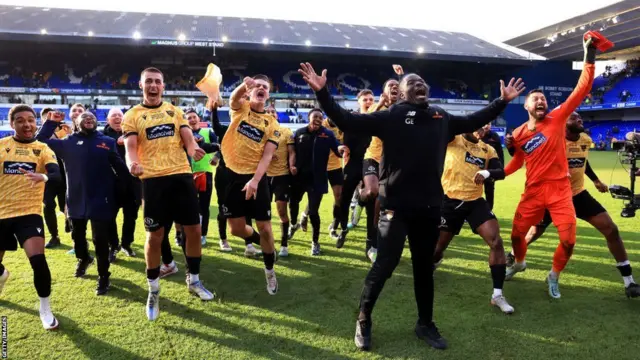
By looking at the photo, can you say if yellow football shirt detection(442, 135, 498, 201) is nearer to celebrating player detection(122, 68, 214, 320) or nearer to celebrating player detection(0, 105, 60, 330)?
celebrating player detection(122, 68, 214, 320)

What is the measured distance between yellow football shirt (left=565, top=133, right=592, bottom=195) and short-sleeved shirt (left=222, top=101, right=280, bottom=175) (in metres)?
3.54

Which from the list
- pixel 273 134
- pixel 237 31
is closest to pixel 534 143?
pixel 273 134

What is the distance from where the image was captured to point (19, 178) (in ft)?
13.1

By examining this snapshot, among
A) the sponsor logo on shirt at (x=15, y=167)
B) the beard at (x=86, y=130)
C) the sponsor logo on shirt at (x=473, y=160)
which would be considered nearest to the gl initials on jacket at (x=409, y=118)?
the sponsor logo on shirt at (x=473, y=160)

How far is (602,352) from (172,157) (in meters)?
4.21

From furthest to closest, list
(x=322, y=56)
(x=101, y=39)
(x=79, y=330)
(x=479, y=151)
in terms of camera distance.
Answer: (x=322, y=56) → (x=101, y=39) → (x=479, y=151) → (x=79, y=330)

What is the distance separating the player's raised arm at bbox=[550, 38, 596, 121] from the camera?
424cm

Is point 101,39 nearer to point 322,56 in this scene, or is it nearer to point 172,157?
point 322,56

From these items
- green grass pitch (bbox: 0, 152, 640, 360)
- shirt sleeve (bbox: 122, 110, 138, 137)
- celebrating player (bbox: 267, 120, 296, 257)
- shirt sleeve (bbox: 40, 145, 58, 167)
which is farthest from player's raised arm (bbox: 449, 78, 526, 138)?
shirt sleeve (bbox: 40, 145, 58, 167)

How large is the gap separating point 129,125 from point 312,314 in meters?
2.61

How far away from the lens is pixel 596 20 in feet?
114

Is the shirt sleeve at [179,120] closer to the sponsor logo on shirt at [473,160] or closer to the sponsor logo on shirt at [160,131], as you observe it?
the sponsor logo on shirt at [160,131]

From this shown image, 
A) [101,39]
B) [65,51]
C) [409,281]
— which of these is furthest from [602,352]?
[65,51]

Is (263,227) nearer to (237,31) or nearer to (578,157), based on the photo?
(578,157)
